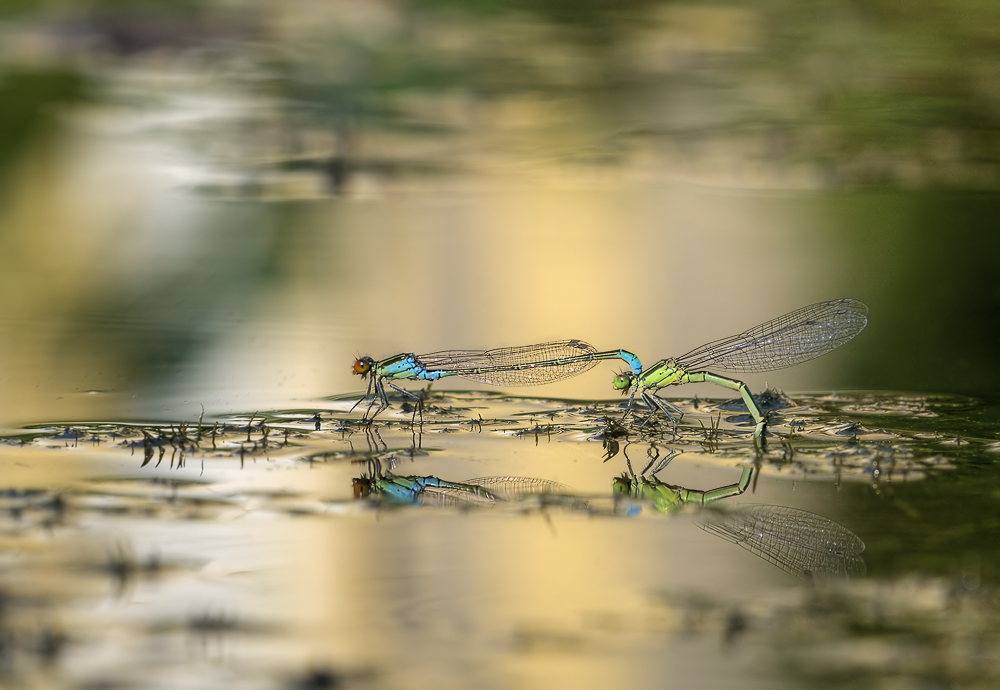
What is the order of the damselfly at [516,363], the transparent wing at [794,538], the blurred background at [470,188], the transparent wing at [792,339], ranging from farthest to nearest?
the blurred background at [470,188] → the transparent wing at [792,339] → the damselfly at [516,363] → the transparent wing at [794,538]

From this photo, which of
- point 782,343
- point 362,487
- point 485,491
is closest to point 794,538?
point 485,491

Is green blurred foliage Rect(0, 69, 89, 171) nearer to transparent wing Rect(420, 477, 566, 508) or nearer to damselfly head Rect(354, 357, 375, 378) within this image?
damselfly head Rect(354, 357, 375, 378)

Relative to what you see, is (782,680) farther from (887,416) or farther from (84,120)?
(84,120)

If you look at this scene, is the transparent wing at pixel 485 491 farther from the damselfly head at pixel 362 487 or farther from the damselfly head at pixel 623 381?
the damselfly head at pixel 623 381

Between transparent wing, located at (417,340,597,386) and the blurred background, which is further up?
the blurred background

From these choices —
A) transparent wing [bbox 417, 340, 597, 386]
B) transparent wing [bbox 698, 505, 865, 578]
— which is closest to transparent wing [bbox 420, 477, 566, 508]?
transparent wing [bbox 698, 505, 865, 578]

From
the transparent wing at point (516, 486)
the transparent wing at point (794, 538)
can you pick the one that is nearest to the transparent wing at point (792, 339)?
the transparent wing at point (516, 486)
